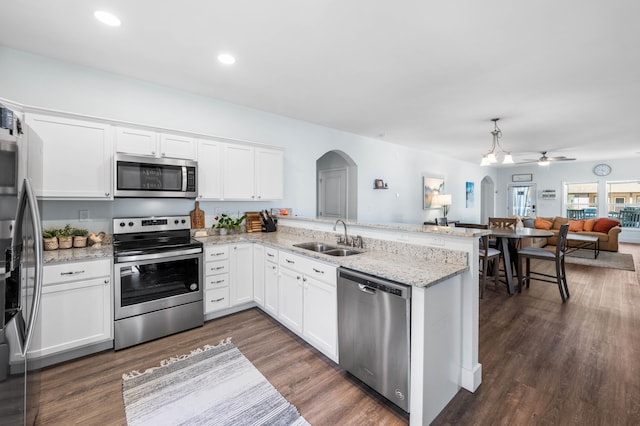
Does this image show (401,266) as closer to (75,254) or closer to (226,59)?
(226,59)

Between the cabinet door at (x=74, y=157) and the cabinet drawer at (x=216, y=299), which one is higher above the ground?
the cabinet door at (x=74, y=157)

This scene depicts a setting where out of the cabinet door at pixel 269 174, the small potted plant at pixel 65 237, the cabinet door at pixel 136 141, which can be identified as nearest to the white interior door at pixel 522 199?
the cabinet door at pixel 269 174

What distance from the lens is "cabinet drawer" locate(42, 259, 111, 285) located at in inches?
84.6

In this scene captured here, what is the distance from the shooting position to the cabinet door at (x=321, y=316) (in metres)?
2.20

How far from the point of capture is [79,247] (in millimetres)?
2629

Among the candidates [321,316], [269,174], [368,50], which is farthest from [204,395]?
[368,50]

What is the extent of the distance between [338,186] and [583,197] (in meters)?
9.24

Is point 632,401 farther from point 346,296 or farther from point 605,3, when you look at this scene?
point 605,3

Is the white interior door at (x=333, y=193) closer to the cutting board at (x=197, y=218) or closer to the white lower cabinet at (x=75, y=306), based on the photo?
the cutting board at (x=197, y=218)

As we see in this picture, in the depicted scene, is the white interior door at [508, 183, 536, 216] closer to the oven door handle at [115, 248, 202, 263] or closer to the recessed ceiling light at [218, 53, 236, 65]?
the recessed ceiling light at [218, 53, 236, 65]

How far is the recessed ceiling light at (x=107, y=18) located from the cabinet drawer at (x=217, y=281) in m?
2.36

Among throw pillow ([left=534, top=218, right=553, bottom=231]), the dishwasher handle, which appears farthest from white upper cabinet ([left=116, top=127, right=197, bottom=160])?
throw pillow ([left=534, top=218, right=553, bottom=231])

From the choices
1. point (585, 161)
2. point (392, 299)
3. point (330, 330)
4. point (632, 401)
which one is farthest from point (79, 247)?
point (585, 161)

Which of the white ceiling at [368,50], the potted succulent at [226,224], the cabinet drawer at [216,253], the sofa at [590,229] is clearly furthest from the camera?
the sofa at [590,229]
